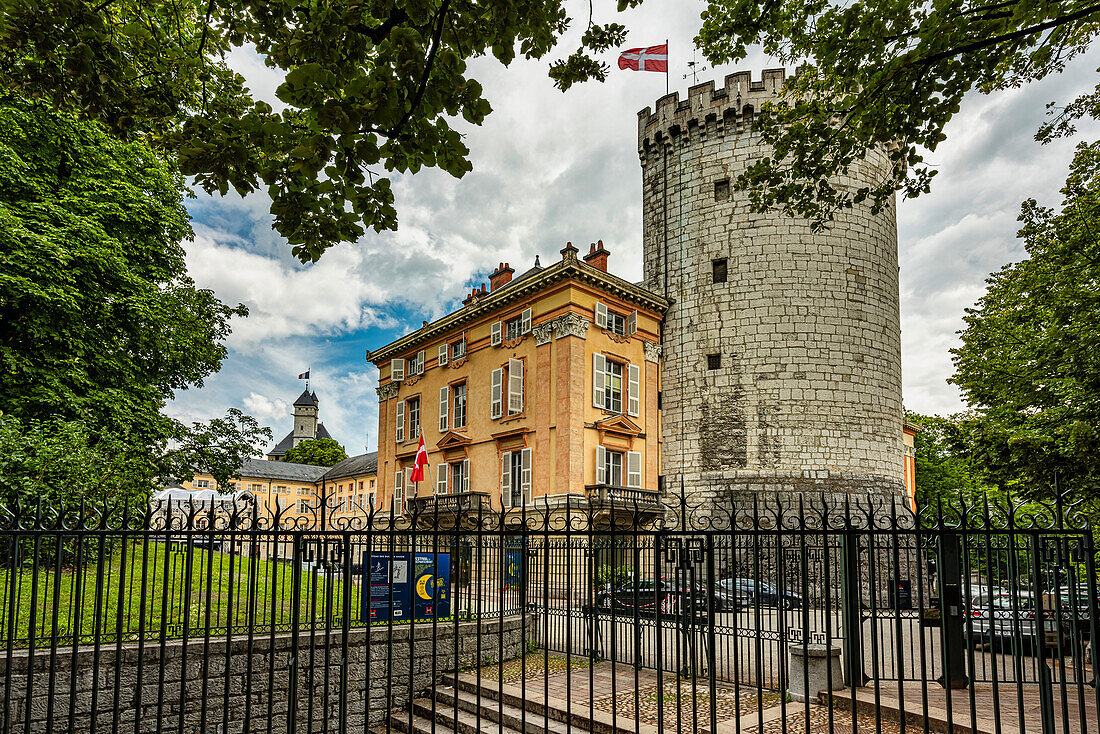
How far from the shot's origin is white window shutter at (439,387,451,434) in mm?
29641

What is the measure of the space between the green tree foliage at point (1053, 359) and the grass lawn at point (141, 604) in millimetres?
12317

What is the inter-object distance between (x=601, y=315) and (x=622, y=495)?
21.0 feet

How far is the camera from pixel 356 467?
2456 inches

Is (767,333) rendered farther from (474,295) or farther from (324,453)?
(324,453)

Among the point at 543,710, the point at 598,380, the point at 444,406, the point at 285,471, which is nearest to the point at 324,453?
the point at 285,471

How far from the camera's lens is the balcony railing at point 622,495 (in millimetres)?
23047

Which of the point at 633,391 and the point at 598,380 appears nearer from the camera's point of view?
the point at 598,380

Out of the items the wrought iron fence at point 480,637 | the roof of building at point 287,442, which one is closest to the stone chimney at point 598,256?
the wrought iron fence at point 480,637

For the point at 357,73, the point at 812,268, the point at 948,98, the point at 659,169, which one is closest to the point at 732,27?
the point at 948,98

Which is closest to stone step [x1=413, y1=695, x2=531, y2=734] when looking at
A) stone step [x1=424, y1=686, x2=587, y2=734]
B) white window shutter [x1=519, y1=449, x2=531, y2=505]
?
stone step [x1=424, y1=686, x2=587, y2=734]

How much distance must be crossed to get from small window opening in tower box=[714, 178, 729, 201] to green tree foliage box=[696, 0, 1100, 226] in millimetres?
17551

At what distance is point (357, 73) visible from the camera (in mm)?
5031

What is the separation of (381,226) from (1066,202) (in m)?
15.1

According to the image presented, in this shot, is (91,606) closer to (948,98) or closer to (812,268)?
(948,98)
